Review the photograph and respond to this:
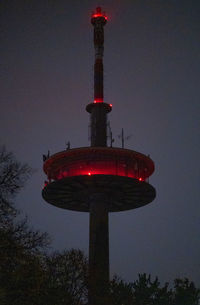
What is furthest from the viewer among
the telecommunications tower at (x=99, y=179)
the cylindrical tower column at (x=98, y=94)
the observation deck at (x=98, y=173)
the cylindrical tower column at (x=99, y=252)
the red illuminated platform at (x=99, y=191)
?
the cylindrical tower column at (x=98, y=94)

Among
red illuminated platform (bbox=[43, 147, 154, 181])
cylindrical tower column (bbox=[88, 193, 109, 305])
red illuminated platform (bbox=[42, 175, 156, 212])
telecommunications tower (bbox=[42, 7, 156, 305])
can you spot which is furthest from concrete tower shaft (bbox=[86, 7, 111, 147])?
cylindrical tower column (bbox=[88, 193, 109, 305])

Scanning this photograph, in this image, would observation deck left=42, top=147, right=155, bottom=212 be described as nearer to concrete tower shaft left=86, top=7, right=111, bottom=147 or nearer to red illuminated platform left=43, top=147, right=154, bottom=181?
red illuminated platform left=43, top=147, right=154, bottom=181

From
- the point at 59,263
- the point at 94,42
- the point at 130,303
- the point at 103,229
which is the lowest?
the point at 130,303

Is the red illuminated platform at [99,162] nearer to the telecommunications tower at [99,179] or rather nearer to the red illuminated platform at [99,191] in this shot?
the telecommunications tower at [99,179]

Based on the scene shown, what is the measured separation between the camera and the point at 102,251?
1828 inches

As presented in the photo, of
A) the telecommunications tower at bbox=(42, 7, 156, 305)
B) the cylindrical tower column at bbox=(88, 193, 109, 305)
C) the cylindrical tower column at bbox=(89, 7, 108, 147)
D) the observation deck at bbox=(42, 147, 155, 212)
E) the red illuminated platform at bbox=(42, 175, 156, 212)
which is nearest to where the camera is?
the cylindrical tower column at bbox=(88, 193, 109, 305)

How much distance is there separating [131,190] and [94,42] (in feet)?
71.3

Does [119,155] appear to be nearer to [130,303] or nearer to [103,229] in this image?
[103,229]

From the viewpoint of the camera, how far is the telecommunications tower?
45.7m

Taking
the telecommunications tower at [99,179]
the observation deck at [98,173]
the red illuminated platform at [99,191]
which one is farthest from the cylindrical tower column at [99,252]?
the observation deck at [98,173]

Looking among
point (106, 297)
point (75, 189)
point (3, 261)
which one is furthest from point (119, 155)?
point (3, 261)

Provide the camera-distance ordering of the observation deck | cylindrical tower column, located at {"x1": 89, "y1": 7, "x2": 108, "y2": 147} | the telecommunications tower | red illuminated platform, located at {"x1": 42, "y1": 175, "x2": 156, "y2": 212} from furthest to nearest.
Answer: cylindrical tower column, located at {"x1": 89, "y1": 7, "x2": 108, "y2": 147}, red illuminated platform, located at {"x1": 42, "y1": 175, "x2": 156, "y2": 212}, the observation deck, the telecommunications tower

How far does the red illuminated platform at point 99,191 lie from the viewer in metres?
46.9

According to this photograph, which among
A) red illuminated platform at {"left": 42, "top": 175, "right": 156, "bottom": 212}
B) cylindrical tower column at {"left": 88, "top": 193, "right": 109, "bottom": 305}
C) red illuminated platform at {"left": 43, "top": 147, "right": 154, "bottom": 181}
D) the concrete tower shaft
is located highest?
the concrete tower shaft
